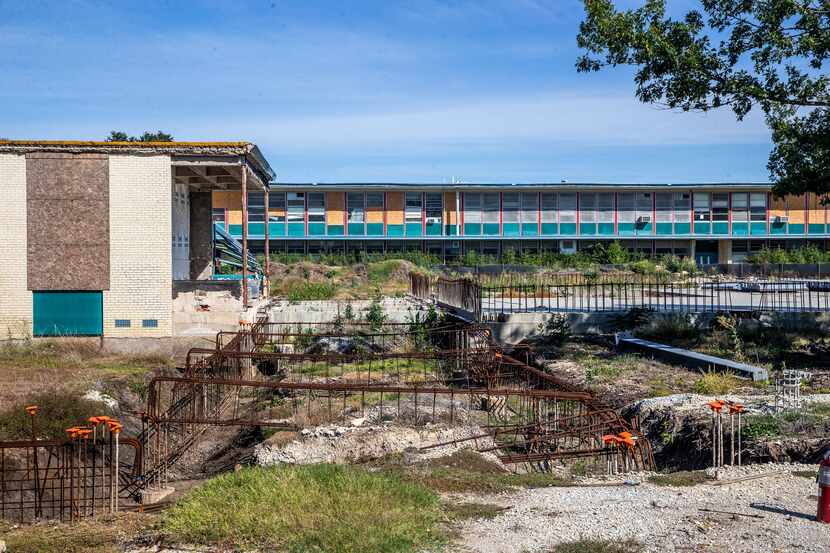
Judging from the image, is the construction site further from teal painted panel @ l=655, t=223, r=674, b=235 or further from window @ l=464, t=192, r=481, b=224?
teal painted panel @ l=655, t=223, r=674, b=235

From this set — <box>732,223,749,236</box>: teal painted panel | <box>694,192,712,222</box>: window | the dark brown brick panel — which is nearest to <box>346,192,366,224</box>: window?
<box>694,192,712,222</box>: window

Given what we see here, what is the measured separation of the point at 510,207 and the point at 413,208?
20.8 feet

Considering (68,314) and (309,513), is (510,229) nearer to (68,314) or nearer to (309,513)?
(68,314)

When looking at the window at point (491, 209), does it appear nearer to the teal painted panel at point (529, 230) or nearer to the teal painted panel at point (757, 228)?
the teal painted panel at point (529, 230)

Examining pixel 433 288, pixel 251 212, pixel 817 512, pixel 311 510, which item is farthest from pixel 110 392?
pixel 251 212

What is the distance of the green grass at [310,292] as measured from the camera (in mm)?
32094

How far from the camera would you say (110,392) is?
52.5 ft

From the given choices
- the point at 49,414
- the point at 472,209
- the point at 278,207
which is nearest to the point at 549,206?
the point at 472,209

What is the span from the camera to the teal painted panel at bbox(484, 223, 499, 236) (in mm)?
55625

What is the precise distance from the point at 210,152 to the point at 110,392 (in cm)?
759

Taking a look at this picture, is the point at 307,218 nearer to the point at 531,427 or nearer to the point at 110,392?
the point at 110,392

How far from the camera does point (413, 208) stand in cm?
5531

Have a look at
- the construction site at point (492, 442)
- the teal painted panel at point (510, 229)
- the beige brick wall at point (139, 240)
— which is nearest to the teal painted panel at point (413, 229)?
the teal painted panel at point (510, 229)

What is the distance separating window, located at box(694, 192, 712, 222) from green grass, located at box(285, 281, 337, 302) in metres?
31.2
